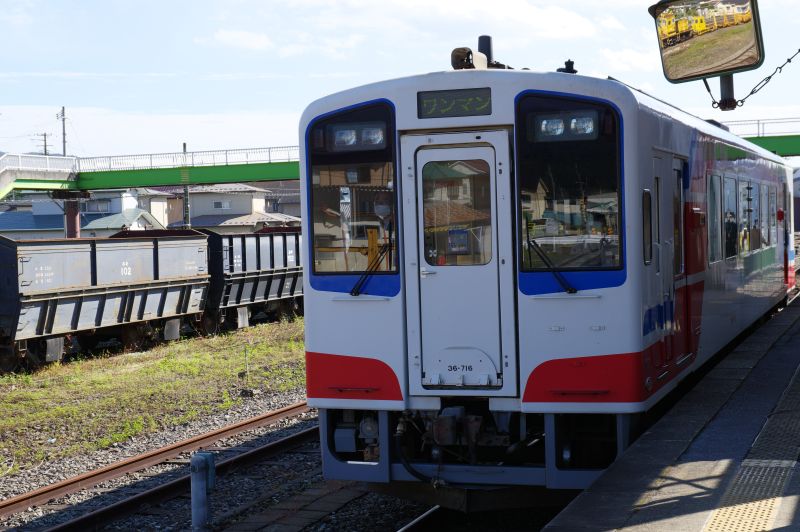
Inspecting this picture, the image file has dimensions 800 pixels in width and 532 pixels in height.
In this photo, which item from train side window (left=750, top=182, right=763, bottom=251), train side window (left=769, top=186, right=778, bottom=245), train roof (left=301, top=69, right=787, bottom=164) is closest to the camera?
train roof (left=301, top=69, right=787, bottom=164)

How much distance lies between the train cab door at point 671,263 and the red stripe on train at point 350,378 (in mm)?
2008

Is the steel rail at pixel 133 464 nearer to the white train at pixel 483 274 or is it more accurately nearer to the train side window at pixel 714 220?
the white train at pixel 483 274

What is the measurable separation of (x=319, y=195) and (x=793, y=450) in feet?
12.2

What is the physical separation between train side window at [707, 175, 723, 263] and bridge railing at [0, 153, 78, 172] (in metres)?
50.1

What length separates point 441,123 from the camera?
728 cm

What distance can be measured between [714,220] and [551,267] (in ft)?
12.4

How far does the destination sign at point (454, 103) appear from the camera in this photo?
725 cm

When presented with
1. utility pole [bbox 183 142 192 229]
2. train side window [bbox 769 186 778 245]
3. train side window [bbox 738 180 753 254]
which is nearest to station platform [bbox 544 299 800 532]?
train side window [bbox 738 180 753 254]

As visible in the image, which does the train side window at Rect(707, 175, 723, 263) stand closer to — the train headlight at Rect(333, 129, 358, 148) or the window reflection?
the window reflection

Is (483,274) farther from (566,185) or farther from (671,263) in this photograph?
(671,263)

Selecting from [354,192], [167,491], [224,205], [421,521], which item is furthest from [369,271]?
[224,205]

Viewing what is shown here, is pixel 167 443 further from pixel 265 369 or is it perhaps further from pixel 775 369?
pixel 775 369

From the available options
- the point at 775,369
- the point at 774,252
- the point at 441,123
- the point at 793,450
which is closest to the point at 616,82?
the point at 441,123

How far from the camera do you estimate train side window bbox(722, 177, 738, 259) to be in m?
11.0
